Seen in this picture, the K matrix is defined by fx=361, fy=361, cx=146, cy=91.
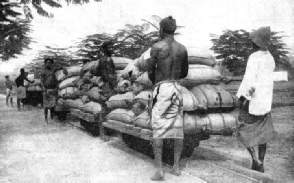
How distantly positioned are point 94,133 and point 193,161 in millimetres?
3326

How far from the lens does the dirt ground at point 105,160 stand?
180 inches

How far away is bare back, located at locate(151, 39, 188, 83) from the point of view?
455 cm

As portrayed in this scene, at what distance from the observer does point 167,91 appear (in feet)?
14.8

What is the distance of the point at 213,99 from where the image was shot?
5.16 m

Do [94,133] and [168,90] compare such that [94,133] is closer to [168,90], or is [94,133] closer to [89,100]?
[89,100]

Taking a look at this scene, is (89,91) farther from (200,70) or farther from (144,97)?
(200,70)

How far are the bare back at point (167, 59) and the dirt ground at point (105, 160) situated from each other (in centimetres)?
127

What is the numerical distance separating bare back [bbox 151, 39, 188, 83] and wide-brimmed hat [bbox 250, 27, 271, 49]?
93cm

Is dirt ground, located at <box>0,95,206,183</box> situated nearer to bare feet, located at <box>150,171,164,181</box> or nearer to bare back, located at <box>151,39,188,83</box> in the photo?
bare feet, located at <box>150,171,164,181</box>

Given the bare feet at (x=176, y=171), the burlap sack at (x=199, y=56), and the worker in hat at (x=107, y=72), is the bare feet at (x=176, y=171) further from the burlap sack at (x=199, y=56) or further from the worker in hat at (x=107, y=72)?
the worker in hat at (x=107, y=72)

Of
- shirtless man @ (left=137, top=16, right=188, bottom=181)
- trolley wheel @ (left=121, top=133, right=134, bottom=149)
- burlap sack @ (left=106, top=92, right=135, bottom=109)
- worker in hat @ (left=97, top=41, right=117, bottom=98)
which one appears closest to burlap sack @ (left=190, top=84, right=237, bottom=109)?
shirtless man @ (left=137, top=16, right=188, bottom=181)

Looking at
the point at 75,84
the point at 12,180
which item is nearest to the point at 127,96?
the point at 12,180

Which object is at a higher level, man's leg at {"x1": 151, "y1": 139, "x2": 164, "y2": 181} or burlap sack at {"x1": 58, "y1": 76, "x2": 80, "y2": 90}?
burlap sack at {"x1": 58, "y1": 76, "x2": 80, "y2": 90}

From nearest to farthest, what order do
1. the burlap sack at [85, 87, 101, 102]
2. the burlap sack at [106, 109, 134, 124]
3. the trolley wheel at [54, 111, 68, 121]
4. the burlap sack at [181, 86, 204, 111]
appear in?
the burlap sack at [181, 86, 204, 111]
the burlap sack at [106, 109, 134, 124]
the burlap sack at [85, 87, 101, 102]
the trolley wheel at [54, 111, 68, 121]
